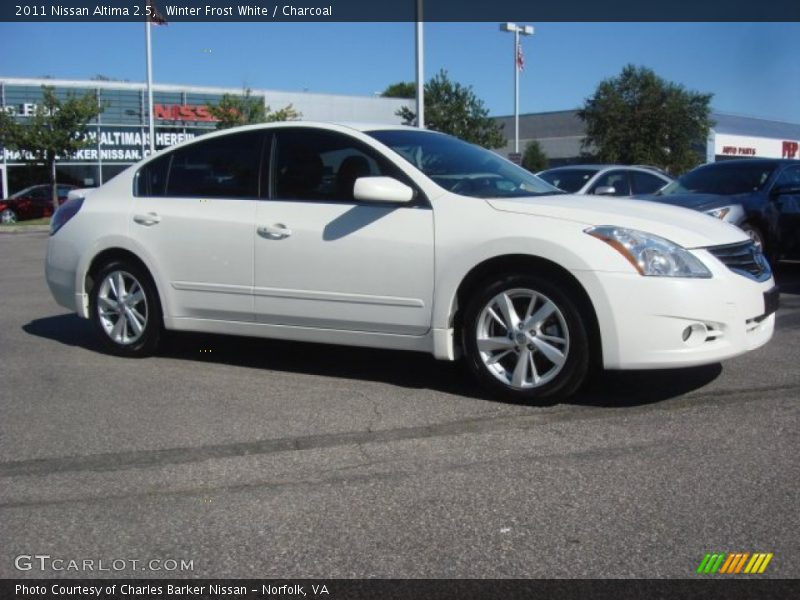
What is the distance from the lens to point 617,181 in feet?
44.0

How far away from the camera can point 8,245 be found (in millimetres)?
20156

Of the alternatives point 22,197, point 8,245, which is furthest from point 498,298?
point 22,197

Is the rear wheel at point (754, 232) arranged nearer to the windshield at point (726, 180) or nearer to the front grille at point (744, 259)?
the windshield at point (726, 180)

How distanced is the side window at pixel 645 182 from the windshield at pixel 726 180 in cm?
199

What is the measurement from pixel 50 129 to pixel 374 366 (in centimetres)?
3094

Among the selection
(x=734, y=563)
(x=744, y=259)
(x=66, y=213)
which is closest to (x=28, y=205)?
(x=66, y=213)

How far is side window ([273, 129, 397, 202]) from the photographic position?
5.70m

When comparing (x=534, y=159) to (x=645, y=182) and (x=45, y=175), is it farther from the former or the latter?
(x=645, y=182)

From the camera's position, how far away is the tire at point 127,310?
6.48 meters

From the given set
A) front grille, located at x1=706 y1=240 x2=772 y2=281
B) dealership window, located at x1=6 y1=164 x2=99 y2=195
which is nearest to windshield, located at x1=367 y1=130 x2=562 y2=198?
front grille, located at x1=706 y1=240 x2=772 y2=281

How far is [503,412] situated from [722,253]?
59.4 inches

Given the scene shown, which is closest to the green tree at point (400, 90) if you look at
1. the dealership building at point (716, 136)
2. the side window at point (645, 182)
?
the dealership building at point (716, 136)

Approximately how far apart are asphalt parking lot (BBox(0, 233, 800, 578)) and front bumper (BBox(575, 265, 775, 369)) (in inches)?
13.4
